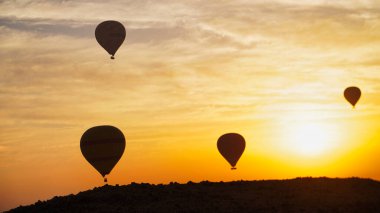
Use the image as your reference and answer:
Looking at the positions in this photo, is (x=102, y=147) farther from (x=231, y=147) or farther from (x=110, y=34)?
(x=231, y=147)

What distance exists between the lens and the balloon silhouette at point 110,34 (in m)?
73.7

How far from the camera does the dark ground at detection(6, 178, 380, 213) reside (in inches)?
1980

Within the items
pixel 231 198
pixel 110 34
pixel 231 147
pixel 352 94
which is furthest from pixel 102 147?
pixel 352 94

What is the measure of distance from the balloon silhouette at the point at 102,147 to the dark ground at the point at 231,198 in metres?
6.39

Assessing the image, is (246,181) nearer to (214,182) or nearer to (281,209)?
(214,182)

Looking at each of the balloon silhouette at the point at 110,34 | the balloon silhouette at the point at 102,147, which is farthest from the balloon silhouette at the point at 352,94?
the balloon silhouette at the point at 102,147

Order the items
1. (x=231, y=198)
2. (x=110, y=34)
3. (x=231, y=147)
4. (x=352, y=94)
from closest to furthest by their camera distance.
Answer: (x=231, y=198)
(x=110, y=34)
(x=231, y=147)
(x=352, y=94)

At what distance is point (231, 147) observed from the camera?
247 ft

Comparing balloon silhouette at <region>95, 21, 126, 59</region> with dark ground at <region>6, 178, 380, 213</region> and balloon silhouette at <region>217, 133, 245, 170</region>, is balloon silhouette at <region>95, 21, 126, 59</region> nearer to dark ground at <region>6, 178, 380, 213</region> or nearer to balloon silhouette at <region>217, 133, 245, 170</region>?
balloon silhouette at <region>217, 133, 245, 170</region>

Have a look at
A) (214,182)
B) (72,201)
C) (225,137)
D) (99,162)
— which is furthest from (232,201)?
(225,137)

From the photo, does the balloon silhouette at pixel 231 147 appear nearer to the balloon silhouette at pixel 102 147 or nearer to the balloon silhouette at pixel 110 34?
the balloon silhouette at pixel 102 147

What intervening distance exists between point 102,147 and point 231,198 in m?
15.6

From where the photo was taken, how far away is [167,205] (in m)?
50.9

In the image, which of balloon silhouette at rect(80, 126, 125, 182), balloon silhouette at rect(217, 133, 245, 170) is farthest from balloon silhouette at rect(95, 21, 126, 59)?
balloon silhouette at rect(217, 133, 245, 170)
